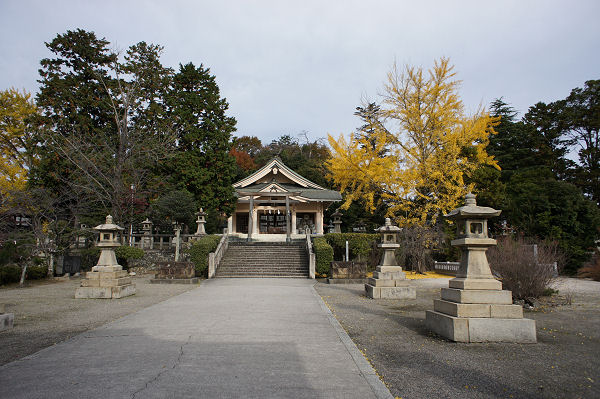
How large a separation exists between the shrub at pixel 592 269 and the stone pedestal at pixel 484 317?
43.9 feet

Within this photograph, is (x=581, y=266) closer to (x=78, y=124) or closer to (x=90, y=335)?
(x=90, y=335)

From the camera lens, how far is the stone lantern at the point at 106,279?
10.1 m

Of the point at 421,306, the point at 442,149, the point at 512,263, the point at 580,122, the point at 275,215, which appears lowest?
the point at 421,306

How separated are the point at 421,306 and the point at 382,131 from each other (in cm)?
1314

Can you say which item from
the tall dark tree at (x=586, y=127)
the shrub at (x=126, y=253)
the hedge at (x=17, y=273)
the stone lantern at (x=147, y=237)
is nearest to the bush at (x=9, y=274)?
the hedge at (x=17, y=273)

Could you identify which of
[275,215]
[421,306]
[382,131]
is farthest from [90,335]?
[275,215]

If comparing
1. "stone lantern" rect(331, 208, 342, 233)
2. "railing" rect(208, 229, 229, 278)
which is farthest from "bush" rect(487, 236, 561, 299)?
"stone lantern" rect(331, 208, 342, 233)

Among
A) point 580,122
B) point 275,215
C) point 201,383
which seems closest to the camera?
point 201,383

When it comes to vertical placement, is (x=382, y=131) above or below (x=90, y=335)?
above

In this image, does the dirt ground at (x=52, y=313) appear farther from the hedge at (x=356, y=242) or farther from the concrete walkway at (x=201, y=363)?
the hedge at (x=356, y=242)

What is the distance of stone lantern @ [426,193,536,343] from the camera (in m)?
5.26

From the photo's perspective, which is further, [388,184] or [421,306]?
[388,184]

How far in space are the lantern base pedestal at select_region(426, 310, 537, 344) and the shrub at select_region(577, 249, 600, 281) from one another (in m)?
13.3

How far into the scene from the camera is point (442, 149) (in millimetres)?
19062
